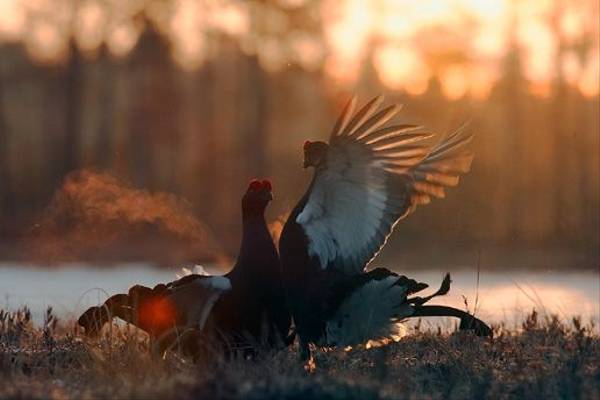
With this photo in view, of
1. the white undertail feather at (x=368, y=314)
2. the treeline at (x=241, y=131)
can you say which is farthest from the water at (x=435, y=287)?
the treeline at (x=241, y=131)

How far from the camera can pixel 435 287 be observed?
17.4 m

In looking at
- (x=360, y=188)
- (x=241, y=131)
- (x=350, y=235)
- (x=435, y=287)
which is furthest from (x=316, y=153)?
(x=241, y=131)

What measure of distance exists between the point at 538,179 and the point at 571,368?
929 inches

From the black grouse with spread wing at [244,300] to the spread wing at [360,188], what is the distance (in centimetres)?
29

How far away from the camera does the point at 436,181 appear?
10086mm

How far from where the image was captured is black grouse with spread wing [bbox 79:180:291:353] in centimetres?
895

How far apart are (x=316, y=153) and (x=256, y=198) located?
417 mm

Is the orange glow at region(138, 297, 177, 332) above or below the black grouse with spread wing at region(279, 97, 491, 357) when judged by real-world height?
below

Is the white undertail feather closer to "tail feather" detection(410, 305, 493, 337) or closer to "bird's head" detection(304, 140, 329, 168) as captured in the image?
"tail feather" detection(410, 305, 493, 337)

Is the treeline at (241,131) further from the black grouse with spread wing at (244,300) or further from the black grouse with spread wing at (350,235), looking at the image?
the black grouse with spread wing at (244,300)

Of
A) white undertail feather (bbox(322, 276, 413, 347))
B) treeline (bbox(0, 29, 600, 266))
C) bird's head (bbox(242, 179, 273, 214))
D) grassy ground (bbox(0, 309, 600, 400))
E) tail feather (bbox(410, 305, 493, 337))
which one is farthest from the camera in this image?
treeline (bbox(0, 29, 600, 266))

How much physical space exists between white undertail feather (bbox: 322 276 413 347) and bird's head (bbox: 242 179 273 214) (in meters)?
0.79

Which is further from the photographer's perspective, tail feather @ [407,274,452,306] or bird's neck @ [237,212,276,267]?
tail feather @ [407,274,452,306]

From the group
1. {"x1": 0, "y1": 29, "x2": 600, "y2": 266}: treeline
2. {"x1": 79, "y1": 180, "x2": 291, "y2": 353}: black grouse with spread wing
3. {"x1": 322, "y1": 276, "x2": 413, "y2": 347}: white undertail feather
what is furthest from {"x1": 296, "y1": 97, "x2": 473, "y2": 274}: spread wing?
{"x1": 0, "y1": 29, "x2": 600, "y2": 266}: treeline
